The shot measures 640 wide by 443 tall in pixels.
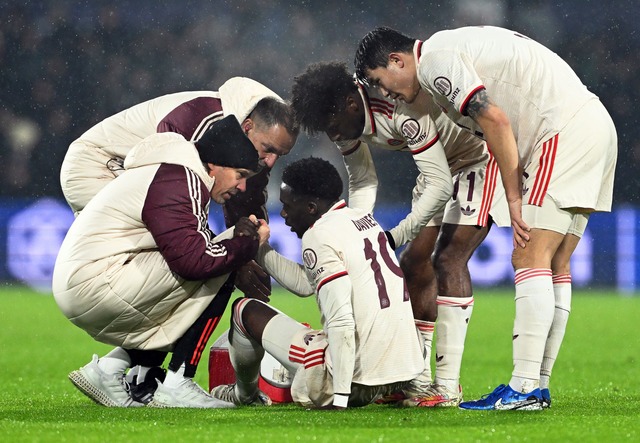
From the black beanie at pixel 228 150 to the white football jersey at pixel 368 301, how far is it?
44cm

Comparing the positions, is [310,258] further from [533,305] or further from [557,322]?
[557,322]

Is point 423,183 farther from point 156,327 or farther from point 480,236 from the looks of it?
point 156,327

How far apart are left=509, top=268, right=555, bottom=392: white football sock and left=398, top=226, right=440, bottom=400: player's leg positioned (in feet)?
3.11

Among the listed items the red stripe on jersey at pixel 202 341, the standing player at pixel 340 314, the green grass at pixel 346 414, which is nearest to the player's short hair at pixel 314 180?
the standing player at pixel 340 314

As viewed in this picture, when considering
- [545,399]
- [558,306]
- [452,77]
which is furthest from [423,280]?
[452,77]

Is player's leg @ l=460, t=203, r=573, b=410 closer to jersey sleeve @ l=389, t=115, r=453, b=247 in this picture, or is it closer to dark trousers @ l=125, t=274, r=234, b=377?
jersey sleeve @ l=389, t=115, r=453, b=247

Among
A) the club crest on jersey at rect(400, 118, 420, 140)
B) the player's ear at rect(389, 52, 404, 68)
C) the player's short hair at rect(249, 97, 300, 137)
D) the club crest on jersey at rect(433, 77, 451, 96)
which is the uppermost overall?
the player's ear at rect(389, 52, 404, 68)

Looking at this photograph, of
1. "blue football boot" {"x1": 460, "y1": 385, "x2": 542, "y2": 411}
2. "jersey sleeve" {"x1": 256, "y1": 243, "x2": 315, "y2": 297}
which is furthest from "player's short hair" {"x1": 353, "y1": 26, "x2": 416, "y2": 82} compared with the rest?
"blue football boot" {"x1": 460, "y1": 385, "x2": 542, "y2": 411}

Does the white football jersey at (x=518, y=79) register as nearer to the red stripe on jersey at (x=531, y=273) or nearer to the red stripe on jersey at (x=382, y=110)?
the red stripe on jersey at (x=382, y=110)

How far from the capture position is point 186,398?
4.59 m

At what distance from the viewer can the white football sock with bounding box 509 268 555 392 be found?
426cm

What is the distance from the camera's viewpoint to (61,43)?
1738 centimetres

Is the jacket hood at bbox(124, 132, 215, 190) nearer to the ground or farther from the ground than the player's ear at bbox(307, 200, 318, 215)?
farther from the ground

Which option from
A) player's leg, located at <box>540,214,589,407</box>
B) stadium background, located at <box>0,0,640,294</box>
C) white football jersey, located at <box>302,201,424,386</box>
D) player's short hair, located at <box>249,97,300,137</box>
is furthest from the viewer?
stadium background, located at <box>0,0,640,294</box>
